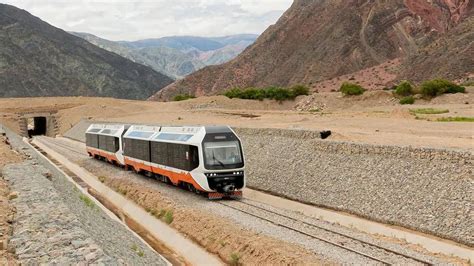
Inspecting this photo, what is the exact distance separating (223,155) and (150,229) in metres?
5.00

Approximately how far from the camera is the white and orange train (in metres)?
25.3

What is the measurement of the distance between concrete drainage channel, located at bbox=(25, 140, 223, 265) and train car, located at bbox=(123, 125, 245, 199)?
275cm

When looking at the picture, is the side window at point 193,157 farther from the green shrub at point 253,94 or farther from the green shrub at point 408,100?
the green shrub at point 253,94

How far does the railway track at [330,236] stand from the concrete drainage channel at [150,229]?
304 centimetres

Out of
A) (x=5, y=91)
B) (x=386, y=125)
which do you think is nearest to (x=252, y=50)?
(x=5, y=91)

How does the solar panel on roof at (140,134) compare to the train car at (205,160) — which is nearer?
the train car at (205,160)

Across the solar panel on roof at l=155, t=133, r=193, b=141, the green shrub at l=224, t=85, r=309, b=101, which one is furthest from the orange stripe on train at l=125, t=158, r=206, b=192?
the green shrub at l=224, t=85, r=309, b=101

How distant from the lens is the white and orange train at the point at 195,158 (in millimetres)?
25281

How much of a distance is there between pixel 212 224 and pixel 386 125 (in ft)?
90.0

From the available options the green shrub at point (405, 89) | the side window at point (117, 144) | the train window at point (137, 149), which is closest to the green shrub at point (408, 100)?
the green shrub at point (405, 89)

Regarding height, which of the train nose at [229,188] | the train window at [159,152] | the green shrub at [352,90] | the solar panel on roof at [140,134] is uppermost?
the green shrub at [352,90]

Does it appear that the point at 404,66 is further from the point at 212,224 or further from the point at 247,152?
the point at 212,224

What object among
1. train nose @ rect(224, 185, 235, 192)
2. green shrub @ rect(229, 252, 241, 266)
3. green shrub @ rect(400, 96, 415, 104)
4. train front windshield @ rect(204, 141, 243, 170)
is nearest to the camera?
green shrub @ rect(229, 252, 241, 266)

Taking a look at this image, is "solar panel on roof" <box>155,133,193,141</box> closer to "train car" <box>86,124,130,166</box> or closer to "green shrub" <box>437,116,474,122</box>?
"train car" <box>86,124,130,166</box>
